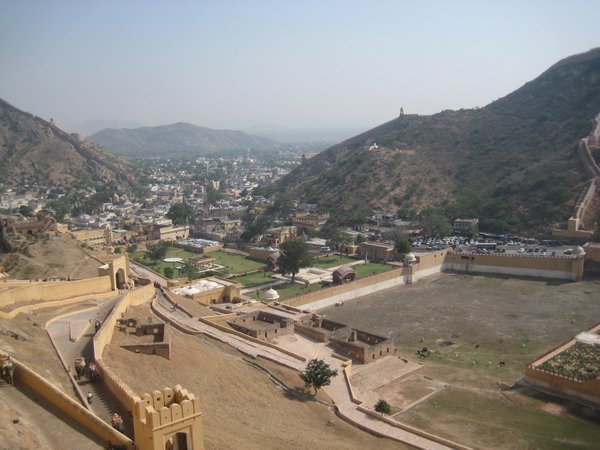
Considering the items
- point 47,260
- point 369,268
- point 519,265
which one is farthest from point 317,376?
point 369,268

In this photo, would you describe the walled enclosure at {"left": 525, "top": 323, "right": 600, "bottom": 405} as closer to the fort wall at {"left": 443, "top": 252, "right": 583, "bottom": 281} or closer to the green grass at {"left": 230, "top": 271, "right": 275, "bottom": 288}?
the fort wall at {"left": 443, "top": 252, "right": 583, "bottom": 281}

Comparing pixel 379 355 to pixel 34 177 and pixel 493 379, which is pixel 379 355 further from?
pixel 34 177

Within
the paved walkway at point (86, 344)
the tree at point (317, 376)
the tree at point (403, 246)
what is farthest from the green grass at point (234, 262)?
the tree at point (317, 376)

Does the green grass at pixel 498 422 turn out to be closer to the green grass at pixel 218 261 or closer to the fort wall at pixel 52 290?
the fort wall at pixel 52 290

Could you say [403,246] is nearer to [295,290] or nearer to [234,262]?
[295,290]

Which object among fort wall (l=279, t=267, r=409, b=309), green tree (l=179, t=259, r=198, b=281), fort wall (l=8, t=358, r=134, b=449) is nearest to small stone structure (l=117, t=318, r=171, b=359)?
fort wall (l=8, t=358, r=134, b=449)

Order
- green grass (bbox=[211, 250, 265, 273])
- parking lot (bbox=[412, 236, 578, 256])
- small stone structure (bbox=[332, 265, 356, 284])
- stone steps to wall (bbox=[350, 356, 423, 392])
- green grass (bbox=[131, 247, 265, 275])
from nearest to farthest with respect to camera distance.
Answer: stone steps to wall (bbox=[350, 356, 423, 392])
small stone structure (bbox=[332, 265, 356, 284])
parking lot (bbox=[412, 236, 578, 256])
green grass (bbox=[211, 250, 265, 273])
green grass (bbox=[131, 247, 265, 275])
